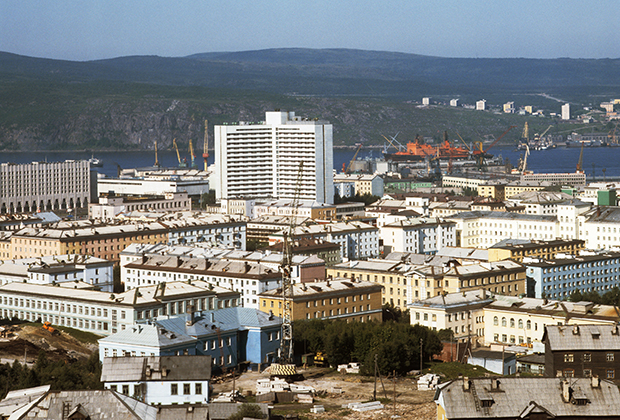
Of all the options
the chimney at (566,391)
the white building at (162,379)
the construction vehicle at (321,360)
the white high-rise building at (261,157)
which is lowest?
the construction vehicle at (321,360)

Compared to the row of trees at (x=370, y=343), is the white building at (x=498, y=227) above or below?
above

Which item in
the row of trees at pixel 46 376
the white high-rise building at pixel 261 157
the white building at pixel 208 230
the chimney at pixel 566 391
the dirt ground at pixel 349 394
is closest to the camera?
the chimney at pixel 566 391

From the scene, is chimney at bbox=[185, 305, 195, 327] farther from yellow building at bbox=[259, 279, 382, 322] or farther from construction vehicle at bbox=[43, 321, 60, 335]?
yellow building at bbox=[259, 279, 382, 322]

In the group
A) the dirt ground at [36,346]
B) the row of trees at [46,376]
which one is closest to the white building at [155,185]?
the dirt ground at [36,346]

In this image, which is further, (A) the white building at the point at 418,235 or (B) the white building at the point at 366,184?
(B) the white building at the point at 366,184

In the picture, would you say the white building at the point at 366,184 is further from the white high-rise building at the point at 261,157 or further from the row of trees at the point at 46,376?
the row of trees at the point at 46,376

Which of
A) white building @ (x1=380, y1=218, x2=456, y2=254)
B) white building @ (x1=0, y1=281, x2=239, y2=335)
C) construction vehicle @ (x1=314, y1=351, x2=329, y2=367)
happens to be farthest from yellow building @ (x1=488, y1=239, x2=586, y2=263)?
construction vehicle @ (x1=314, y1=351, x2=329, y2=367)

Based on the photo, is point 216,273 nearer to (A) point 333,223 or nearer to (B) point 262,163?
(A) point 333,223

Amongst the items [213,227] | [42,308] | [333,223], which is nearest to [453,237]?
[333,223]
